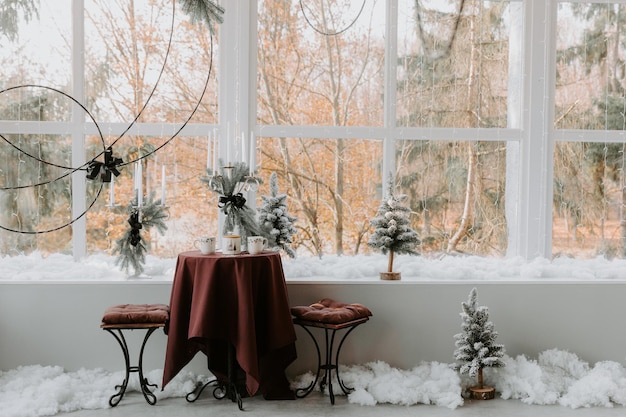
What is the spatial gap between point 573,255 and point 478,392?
1.56 meters

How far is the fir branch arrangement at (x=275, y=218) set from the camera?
4.71m

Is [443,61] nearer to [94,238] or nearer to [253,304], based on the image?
[253,304]

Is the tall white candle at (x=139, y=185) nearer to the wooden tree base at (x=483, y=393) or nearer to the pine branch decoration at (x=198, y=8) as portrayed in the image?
the pine branch decoration at (x=198, y=8)

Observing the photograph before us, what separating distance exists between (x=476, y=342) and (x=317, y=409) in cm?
108

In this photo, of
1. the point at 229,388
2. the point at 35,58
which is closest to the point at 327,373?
the point at 229,388

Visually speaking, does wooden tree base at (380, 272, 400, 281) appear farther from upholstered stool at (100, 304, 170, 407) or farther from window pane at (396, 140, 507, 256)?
upholstered stool at (100, 304, 170, 407)

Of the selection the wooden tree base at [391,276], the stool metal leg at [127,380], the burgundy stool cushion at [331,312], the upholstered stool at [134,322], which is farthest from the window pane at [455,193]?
the stool metal leg at [127,380]

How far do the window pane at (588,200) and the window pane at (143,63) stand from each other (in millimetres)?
2690

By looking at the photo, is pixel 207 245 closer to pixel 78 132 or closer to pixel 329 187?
pixel 329 187

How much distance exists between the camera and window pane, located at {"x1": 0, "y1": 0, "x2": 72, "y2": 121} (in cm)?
484

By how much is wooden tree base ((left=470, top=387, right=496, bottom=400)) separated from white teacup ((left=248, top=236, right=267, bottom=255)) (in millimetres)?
1591

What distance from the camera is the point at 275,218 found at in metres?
4.73

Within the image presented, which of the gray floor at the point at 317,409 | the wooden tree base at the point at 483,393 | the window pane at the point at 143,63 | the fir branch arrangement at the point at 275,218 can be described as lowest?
the gray floor at the point at 317,409

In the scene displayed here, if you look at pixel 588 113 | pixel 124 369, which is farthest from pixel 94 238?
pixel 588 113
